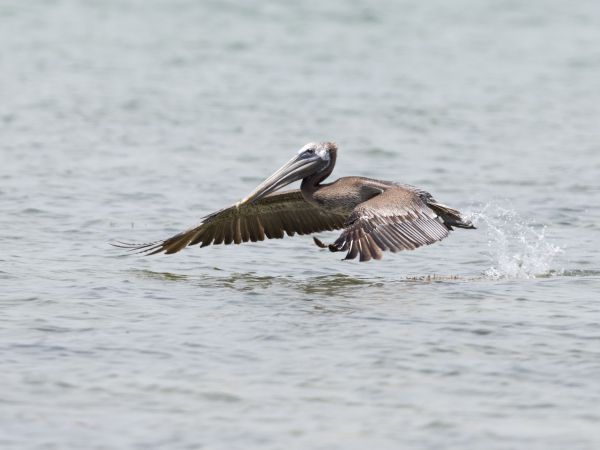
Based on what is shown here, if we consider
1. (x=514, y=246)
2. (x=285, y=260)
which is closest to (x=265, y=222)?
(x=285, y=260)

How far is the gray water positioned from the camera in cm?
608

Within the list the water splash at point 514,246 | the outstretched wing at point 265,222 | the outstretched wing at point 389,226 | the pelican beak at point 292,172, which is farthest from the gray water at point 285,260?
the pelican beak at point 292,172

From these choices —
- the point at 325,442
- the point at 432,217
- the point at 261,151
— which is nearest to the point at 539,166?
the point at 261,151

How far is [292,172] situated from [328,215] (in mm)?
585

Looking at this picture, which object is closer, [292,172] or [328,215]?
[292,172]

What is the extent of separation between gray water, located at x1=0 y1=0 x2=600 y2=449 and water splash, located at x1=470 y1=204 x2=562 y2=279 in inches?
1.3

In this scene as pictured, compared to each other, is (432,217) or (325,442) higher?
(432,217)

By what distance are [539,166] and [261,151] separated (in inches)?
127

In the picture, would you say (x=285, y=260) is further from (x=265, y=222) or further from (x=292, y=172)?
(x=292, y=172)

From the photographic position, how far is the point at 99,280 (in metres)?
8.88

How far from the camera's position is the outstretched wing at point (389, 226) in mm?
8305

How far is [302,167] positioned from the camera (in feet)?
31.5

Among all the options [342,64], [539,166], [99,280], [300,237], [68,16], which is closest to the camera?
[99,280]

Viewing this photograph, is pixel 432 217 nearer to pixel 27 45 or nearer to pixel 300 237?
pixel 300 237
